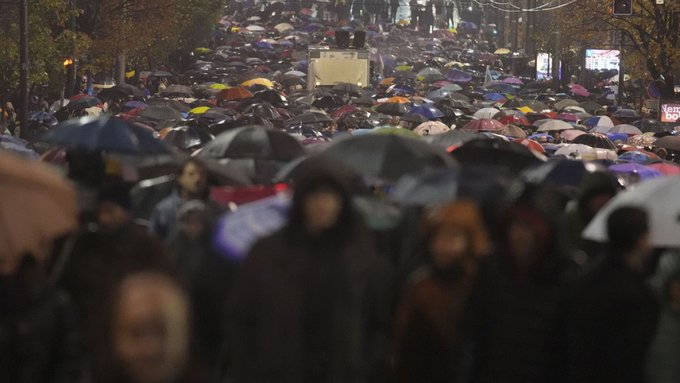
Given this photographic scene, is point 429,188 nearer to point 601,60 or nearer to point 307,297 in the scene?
point 307,297

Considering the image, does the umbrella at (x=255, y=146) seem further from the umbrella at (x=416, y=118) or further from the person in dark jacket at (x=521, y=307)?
the umbrella at (x=416, y=118)

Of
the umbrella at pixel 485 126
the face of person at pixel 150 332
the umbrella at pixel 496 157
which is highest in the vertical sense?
the face of person at pixel 150 332

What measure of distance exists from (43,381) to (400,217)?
3.73m

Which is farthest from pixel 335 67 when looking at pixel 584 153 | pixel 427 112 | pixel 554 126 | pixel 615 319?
pixel 615 319

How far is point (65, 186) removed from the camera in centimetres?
620

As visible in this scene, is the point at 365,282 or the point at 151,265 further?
the point at 365,282

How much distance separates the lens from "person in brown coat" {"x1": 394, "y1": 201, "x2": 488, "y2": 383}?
629 centimetres

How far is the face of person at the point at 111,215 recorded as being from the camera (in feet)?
24.9

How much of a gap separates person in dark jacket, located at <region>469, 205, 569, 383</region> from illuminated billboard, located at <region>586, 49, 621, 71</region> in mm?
83865

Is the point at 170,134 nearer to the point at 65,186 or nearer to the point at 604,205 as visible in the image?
the point at 604,205

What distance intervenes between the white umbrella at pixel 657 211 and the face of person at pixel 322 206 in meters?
1.84

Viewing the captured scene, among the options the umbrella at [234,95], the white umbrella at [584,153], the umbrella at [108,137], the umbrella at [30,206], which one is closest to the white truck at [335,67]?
the umbrella at [234,95]

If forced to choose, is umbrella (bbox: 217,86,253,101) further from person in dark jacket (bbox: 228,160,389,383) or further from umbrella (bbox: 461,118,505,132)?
person in dark jacket (bbox: 228,160,389,383)

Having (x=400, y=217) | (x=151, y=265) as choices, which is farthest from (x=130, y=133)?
(x=151, y=265)
